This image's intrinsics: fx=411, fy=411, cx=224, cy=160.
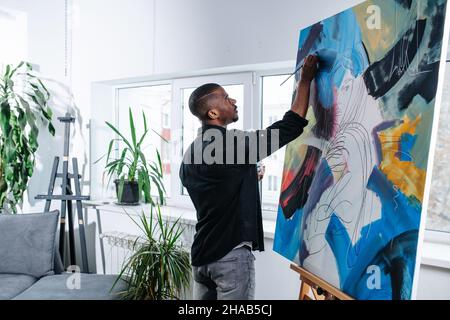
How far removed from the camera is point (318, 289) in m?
1.40

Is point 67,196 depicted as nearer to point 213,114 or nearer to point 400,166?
point 213,114

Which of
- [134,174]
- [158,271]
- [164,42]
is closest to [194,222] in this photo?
[158,271]

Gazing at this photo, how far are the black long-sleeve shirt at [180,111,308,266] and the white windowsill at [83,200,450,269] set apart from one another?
2.30 ft

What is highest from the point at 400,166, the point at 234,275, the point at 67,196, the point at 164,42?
the point at 164,42

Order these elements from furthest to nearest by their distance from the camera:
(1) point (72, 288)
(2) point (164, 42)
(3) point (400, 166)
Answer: (2) point (164, 42), (1) point (72, 288), (3) point (400, 166)

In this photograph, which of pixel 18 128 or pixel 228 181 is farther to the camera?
pixel 18 128

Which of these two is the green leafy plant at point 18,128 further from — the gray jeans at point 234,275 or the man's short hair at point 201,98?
the gray jeans at point 234,275

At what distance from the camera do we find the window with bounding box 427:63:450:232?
1965 millimetres

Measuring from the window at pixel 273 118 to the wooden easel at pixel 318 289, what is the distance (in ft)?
3.43

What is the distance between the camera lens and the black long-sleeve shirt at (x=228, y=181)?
1.50m

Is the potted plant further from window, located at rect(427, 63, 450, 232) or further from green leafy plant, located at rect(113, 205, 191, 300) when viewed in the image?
window, located at rect(427, 63, 450, 232)

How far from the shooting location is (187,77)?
2.93m

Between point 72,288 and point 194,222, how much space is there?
31.3 inches

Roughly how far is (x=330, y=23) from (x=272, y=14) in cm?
89
